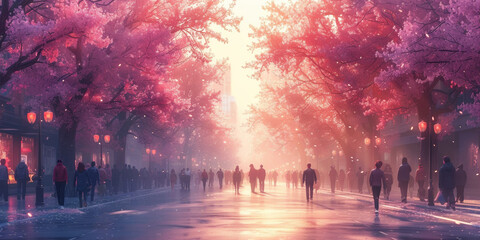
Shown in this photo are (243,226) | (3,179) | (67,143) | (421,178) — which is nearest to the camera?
(243,226)

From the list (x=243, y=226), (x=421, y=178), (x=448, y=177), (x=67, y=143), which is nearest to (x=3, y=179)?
(x=67, y=143)

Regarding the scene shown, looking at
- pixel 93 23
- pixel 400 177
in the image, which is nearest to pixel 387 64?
pixel 400 177

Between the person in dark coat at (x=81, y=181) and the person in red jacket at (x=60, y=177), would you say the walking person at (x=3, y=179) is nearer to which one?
the person in dark coat at (x=81, y=181)

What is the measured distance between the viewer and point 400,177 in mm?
33469

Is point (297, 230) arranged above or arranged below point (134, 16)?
below

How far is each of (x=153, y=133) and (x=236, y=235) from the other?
41.9m

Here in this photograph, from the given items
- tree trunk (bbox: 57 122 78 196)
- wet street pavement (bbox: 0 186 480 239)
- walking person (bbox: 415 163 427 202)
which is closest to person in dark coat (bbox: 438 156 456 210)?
wet street pavement (bbox: 0 186 480 239)

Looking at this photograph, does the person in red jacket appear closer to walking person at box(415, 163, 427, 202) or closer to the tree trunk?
the tree trunk

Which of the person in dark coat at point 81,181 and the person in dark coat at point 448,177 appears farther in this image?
the person in dark coat at point 81,181

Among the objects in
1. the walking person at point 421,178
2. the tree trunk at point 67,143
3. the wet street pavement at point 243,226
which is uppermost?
the tree trunk at point 67,143

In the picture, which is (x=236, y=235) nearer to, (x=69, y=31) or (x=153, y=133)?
(x=69, y=31)

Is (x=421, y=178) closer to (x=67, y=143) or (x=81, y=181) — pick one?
(x=81, y=181)

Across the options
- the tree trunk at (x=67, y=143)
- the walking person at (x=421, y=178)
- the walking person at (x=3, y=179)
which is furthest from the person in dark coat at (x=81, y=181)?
the walking person at (x=421, y=178)

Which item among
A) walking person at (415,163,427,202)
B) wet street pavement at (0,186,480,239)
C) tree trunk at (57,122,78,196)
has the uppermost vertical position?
tree trunk at (57,122,78,196)
